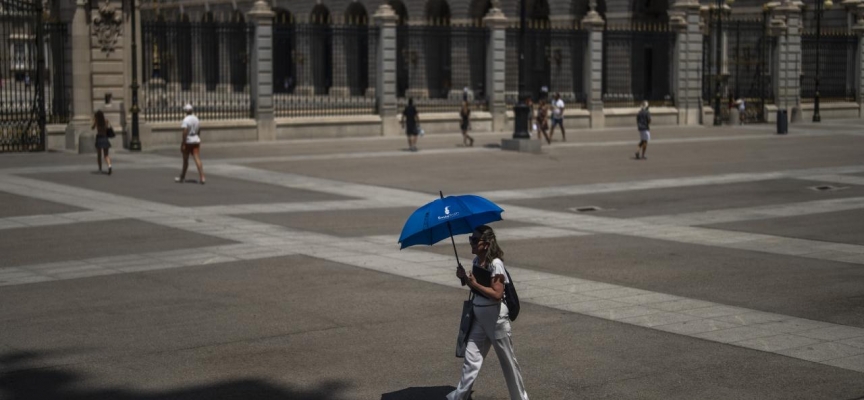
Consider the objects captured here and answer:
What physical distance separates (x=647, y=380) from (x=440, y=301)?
3634 mm

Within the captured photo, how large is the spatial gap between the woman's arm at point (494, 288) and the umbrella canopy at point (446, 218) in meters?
0.41

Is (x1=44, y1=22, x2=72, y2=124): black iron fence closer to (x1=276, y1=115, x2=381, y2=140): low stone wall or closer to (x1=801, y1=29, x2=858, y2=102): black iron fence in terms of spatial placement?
(x1=276, y1=115, x2=381, y2=140): low stone wall

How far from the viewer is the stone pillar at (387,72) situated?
38972 mm

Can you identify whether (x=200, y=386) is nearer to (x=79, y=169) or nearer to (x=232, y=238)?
(x=232, y=238)

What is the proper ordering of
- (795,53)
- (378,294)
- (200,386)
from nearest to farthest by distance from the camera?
(200,386) < (378,294) < (795,53)

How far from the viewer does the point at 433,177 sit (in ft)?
86.4

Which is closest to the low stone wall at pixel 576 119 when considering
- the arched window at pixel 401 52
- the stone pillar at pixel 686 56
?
the stone pillar at pixel 686 56

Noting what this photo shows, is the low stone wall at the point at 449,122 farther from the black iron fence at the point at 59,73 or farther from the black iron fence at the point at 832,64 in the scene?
the black iron fence at the point at 832,64

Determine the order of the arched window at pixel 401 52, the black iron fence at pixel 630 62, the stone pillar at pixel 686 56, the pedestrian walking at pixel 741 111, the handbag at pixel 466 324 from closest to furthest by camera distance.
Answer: the handbag at pixel 466 324 → the arched window at pixel 401 52 → the black iron fence at pixel 630 62 → the stone pillar at pixel 686 56 → the pedestrian walking at pixel 741 111

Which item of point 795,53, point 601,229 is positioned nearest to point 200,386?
point 601,229

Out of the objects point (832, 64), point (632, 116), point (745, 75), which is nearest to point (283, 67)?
point (745, 75)

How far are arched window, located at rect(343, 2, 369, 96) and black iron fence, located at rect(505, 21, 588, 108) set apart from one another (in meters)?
5.54

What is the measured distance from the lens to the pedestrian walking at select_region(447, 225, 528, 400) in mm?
8680

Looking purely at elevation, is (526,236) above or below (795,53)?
below
